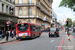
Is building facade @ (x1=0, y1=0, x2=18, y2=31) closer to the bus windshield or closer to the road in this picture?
the bus windshield

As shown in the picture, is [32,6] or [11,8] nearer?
[11,8]

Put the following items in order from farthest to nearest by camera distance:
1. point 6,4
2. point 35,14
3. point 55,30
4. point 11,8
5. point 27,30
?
1. point 35,14
2. point 11,8
3. point 6,4
4. point 55,30
5. point 27,30

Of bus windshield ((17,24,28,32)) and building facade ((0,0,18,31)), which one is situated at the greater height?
building facade ((0,0,18,31))

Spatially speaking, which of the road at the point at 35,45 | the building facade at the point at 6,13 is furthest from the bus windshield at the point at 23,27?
the building facade at the point at 6,13

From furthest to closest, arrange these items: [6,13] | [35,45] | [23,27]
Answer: [6,13], [23,27], [35,45]

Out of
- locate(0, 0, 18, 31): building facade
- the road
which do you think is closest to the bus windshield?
the road

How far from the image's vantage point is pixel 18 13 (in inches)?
2192

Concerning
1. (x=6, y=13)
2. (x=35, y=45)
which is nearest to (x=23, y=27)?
(x=35, y=45)

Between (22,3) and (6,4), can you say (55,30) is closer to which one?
(6,4)

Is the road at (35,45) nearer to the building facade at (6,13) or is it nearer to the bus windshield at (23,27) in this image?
the bus windshield at (23,27)

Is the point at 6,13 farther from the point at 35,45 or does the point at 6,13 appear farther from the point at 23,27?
the point at 35,45

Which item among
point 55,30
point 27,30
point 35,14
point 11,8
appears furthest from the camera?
point 35,14

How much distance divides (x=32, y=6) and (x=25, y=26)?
32.1 metres

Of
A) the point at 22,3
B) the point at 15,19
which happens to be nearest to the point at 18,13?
the point at 22,3
